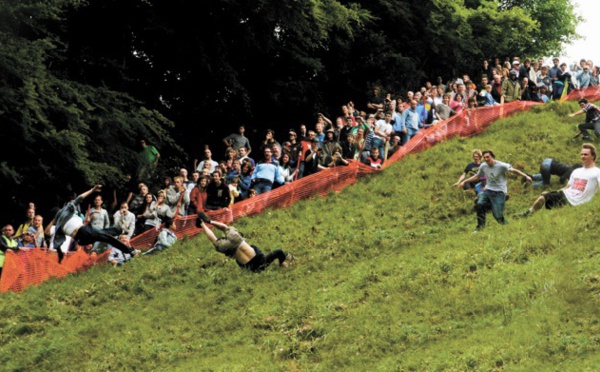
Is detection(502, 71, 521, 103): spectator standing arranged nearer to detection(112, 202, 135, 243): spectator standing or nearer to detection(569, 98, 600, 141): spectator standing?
detection(569, 98, 600, 141): spectator standing

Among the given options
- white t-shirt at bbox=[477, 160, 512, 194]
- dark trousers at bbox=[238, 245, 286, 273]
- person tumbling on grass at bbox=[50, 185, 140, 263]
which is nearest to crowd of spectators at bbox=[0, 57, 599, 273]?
person tumbling on grass at bbox=[50, 185, 140, 263]

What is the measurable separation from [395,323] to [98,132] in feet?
48.0

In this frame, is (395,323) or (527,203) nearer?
(395,323)

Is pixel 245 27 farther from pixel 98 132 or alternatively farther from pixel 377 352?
pixel 377 352

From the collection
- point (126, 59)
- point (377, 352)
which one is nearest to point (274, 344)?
point (377, 352)

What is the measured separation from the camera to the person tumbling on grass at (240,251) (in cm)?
1939

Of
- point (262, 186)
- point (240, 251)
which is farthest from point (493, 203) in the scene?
point (262, 186)

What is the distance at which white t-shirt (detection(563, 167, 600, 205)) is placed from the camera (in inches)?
728

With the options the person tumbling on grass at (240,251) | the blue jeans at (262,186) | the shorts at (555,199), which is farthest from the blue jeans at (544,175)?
the person tumbling on grass at (240,251)

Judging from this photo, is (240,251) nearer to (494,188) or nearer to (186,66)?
(494,188)

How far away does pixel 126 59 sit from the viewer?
106 ft

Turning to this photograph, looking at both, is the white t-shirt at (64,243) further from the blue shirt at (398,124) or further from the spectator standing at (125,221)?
the blue shirt at (398,124)

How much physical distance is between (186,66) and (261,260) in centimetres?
1528

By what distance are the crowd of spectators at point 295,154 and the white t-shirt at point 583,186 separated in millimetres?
4326
